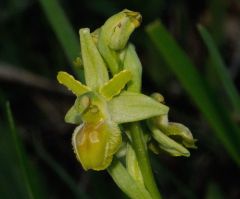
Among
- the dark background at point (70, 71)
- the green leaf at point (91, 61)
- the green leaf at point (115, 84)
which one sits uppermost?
the green leaf at point (91, 61)

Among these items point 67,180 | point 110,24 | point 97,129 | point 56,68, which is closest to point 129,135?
point 97,129

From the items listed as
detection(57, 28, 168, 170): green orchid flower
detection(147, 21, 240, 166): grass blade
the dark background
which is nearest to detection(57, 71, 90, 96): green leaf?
detection(57, 28, 168, 170): green orchid flower

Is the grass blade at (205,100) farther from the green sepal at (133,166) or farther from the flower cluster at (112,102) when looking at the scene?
the green sepal at (133,166)

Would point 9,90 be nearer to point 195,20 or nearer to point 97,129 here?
point 195,20

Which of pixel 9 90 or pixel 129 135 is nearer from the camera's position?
pixel 129 135

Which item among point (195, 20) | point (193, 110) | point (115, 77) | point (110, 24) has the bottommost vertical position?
point (193, 110)

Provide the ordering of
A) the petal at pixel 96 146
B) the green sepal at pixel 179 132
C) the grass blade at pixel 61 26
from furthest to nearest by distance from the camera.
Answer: the grass blade at pixel 61 26 < the green sepal at pixel 179 132 < the petal at pixel 96 146

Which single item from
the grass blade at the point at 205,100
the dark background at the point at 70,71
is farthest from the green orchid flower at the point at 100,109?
the dark background at the point at 70,71
